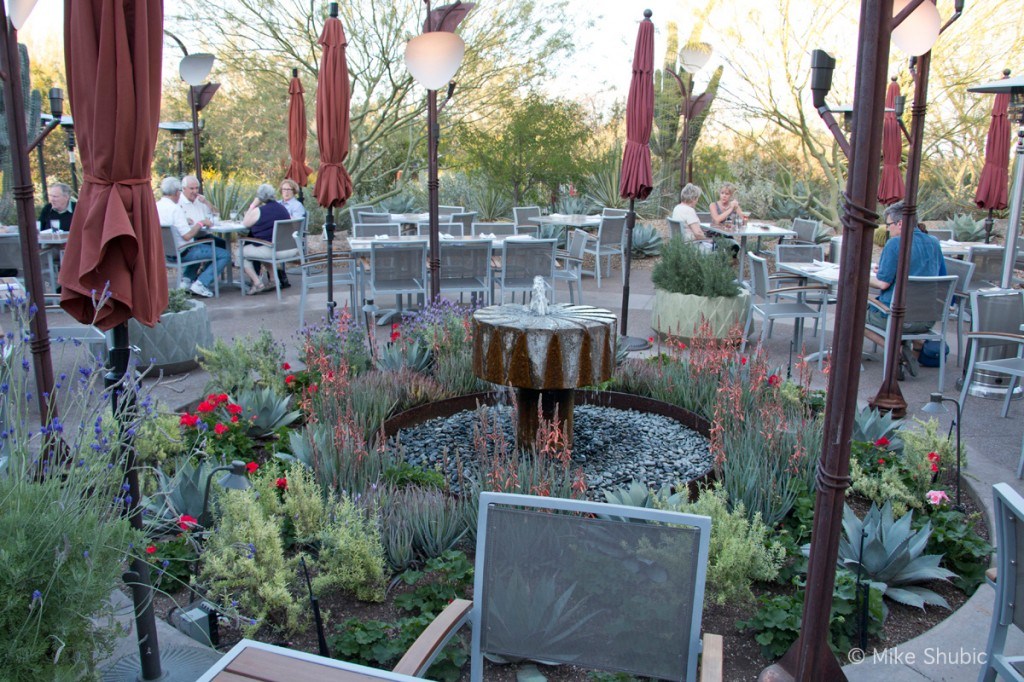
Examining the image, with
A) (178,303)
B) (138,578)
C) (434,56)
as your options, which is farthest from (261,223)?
(138,578)

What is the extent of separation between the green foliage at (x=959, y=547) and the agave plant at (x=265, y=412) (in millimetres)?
3517

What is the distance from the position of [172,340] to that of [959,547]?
18.4ft

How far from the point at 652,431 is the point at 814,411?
1101mm

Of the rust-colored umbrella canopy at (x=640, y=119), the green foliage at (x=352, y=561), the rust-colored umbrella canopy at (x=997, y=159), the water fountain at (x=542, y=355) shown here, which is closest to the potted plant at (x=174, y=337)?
the water fountain at (x=542, y=355)

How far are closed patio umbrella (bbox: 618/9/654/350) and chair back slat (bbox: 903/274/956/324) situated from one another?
2.25 meters

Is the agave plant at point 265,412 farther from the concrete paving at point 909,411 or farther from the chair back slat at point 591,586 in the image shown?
the chair back slat at point 591,586

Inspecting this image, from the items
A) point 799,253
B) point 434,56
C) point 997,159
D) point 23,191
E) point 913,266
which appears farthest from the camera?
point 997,159

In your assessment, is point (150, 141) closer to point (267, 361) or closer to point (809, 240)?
point (267, 361)

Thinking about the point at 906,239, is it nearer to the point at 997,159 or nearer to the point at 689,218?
the point at 689,218

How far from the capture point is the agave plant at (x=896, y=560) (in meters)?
3.14

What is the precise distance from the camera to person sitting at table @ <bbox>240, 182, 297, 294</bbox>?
10117 millimetres

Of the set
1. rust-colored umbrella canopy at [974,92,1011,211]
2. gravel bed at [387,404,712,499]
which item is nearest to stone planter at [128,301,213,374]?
gravel bed at [387,404,712,499]

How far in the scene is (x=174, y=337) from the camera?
642cm

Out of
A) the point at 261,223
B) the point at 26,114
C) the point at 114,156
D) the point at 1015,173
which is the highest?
the point at 26,114
